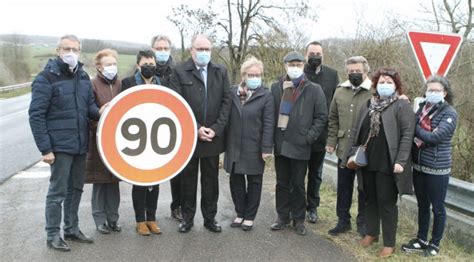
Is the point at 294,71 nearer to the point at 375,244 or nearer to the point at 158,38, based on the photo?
the point at 158,38

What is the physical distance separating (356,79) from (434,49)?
92 centimetres

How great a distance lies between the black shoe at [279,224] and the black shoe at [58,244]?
7.86 ft

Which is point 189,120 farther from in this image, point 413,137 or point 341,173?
point 413,137

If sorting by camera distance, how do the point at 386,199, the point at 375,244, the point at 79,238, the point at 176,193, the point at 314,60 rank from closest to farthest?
1. the point at 386,199
2. the point at 79,238
3. the point at 375,244
4. the point at 314,60
5. the point at 176,193

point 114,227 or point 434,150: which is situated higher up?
point 434,150

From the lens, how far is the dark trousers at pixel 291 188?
5766mm

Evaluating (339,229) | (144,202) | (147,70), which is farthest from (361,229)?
(147,70)

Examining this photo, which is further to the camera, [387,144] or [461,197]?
[461,197]

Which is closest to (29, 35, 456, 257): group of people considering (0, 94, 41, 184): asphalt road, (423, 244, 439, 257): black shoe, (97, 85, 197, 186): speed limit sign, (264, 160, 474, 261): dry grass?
(423, 244, 439, 257): black shoe

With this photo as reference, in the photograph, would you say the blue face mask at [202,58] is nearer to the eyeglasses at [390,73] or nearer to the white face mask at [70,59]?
the white face mask at [70,59]

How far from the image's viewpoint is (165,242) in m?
5.15

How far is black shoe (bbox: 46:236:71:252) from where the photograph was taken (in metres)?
4.77

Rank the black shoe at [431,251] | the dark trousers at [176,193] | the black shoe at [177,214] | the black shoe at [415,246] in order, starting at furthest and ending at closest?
the dark trousers at [176,193]
the black shoe at [177,214]
the black shoe at [415,246]
the black shoe at [431,251]

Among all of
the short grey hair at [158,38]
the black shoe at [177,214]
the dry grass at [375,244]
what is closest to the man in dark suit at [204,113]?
the black shoe at [177,214]
